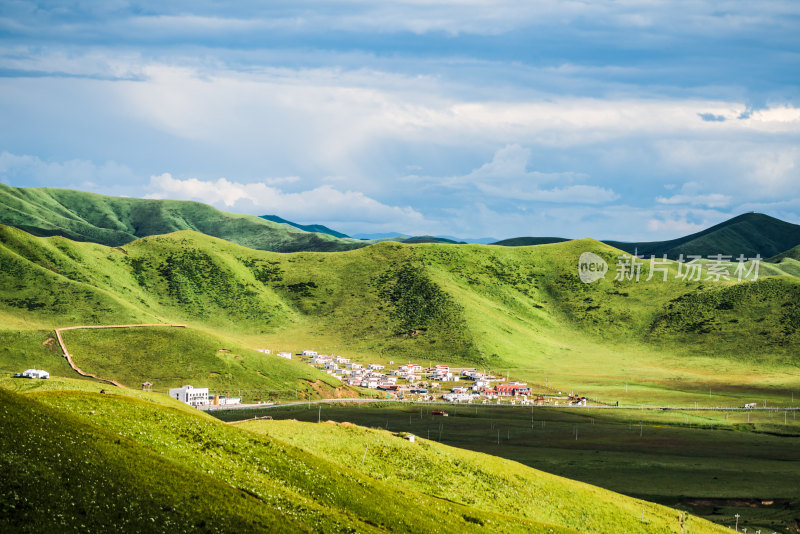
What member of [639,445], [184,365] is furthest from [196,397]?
[639,445]

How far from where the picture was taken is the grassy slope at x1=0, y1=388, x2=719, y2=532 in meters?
32.5

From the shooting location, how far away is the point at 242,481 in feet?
137

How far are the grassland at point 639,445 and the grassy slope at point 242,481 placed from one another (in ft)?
12.4

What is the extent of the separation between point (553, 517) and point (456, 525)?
20651 millimetres

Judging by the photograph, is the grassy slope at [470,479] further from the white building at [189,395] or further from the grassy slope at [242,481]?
the white building at [189,395]

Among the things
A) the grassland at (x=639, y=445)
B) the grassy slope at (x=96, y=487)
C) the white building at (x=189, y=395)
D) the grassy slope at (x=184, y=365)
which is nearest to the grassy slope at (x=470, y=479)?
the grassland at (x=639, y=445)

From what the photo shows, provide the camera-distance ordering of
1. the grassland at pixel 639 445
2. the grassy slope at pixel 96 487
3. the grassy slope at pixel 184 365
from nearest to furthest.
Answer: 1. the grassy slope at pixel 96 487
2. the grassland at pixel 639 445
3. the grassy slope at pixel 184 365

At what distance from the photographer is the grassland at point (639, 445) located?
9481cm

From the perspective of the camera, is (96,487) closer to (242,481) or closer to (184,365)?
(242,481)

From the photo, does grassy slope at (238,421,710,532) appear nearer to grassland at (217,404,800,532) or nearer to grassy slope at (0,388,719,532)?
grassy slope at (0,388,719,532)

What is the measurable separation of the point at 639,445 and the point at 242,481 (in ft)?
378

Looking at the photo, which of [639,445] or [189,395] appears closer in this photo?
[639,445]

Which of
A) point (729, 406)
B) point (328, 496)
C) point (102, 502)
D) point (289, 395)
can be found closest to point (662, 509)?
point (328, 496)

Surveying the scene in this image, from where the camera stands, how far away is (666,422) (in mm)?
174125
